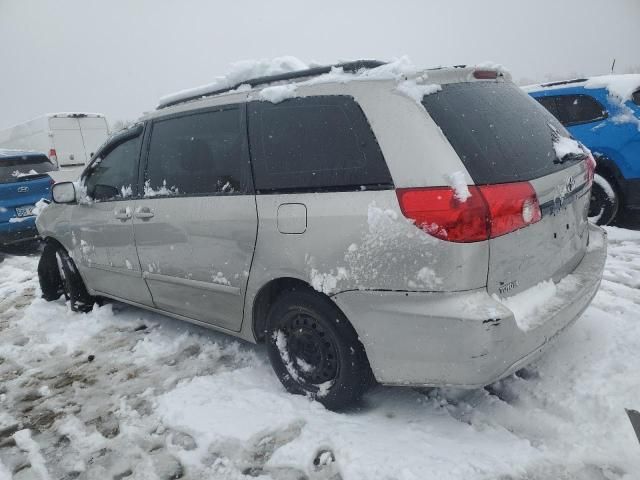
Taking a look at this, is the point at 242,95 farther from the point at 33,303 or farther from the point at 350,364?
the point at 33,303

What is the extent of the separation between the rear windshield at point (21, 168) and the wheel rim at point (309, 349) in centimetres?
724

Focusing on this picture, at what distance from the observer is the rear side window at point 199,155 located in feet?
9.38

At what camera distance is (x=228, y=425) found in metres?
2.63

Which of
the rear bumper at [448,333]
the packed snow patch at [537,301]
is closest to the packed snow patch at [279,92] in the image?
the rear bumper at [448,333]

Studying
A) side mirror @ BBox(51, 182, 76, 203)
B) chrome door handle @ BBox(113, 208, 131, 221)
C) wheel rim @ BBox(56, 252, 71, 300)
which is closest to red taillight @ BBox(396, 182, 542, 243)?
chrome door handle @ BBox(113, 208, 131, 221)

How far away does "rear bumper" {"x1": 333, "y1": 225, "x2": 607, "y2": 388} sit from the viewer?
2.05 meters

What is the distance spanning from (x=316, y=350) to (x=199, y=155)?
150 centimetres

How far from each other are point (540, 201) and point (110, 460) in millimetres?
2586

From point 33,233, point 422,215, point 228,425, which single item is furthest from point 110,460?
point 33,233

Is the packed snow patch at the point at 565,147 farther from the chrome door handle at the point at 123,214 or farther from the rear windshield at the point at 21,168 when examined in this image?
the rear windshield at the point at 21,168

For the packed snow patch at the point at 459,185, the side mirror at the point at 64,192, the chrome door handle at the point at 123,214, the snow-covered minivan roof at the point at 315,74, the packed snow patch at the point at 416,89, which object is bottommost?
the chrome door handle at the point at 123,214

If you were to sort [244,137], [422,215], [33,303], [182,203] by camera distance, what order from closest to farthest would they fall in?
[422,215] → [244,137] → [182,203] → [33,303]

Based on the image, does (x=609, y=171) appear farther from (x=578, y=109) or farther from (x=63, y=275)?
(x=63, y=275)

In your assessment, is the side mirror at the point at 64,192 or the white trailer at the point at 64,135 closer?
the side mirror at the point at 64,192
